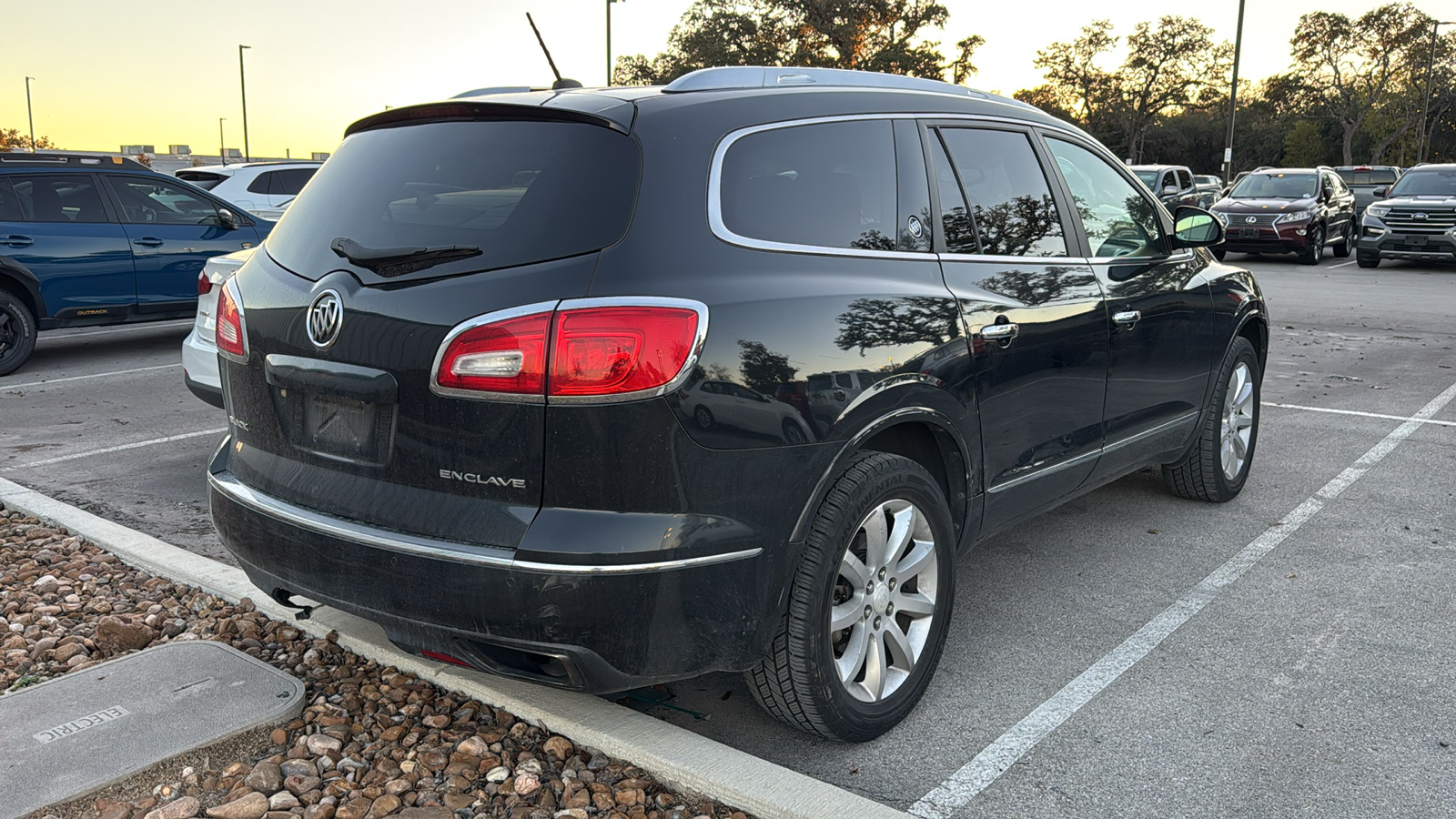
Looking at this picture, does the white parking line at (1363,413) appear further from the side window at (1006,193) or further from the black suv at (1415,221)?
the black suv at (1415,221)

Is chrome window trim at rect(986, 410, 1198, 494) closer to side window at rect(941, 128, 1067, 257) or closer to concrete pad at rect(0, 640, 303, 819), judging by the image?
side window at rect(941, 128, 1067, 257)

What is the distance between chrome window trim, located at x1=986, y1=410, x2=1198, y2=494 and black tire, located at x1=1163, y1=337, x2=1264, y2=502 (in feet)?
0.69

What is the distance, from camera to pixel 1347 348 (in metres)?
10.9

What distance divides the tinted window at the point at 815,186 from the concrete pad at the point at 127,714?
1.89m

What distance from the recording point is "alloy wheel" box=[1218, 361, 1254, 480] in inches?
211

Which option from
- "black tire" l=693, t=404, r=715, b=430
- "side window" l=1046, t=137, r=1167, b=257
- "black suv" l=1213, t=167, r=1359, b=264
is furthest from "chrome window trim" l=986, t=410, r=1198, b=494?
"black suv" l=1213, t=167, r=1359, b=264

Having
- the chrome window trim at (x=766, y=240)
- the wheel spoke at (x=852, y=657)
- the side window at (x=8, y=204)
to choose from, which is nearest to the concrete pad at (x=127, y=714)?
the wheel spoke at (x=852, y=657)

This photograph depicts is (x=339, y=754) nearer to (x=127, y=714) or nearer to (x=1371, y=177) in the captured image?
(x=127, y=714)

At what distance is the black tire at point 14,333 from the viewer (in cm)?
942

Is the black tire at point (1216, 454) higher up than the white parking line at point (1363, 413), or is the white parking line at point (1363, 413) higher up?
the black tire at point (1216, 454)

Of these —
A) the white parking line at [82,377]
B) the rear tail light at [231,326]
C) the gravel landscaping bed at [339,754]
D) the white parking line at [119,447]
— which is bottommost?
the white parking line at [82,377]

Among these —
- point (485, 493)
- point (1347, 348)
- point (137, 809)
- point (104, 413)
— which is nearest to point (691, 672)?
point (485, 493)

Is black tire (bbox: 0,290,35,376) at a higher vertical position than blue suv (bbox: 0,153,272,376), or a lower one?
lower

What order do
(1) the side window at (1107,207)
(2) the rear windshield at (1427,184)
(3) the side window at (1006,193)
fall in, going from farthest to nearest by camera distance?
(2) the rear windshield at (1427,184)
(1) the side window at (1107,207)
(3) the side window at (1006,193)
